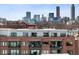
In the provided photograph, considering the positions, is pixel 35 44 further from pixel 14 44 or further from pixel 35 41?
pixel 14 44

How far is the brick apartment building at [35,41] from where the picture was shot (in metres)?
3.00

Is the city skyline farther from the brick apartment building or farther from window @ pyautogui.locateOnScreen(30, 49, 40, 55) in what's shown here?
window @ pyautogui.locateOnScreen(30, 49, 40, 55)

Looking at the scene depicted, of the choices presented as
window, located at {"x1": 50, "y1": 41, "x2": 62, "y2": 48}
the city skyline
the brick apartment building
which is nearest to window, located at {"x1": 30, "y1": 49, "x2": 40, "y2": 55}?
the brick apartment building

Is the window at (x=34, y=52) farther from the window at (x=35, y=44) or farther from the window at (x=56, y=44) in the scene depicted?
the window at (x=56, y=44)

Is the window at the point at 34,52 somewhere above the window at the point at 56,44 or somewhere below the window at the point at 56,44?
below

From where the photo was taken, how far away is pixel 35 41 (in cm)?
302

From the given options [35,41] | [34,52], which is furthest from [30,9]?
[34,52]

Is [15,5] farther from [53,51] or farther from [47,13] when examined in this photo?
[53,51]

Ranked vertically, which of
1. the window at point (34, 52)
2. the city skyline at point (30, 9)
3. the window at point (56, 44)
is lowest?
the window at point (34, 52)

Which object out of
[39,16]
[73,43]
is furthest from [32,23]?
[73,43]

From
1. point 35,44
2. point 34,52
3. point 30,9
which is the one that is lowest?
point 34,52

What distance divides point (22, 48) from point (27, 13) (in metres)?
0.45

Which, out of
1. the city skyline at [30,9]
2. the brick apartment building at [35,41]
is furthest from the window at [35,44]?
the city skyline at [30,9]

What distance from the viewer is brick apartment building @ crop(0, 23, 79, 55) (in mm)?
2998
